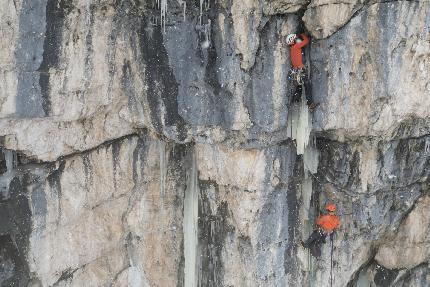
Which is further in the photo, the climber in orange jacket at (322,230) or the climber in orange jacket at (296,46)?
the climber in orange jacket at (322,230)

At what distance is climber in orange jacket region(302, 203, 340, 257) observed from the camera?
11.1 m

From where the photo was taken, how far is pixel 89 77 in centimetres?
939

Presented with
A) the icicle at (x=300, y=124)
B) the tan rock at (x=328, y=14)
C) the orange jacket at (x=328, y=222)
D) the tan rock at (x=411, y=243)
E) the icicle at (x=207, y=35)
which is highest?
the tan rock at (x=328, y=14)

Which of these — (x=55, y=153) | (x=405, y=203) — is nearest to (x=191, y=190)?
(x=55, y=153)

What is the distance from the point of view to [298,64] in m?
9.53

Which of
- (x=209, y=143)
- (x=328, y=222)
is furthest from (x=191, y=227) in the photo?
(x=328, y=222)

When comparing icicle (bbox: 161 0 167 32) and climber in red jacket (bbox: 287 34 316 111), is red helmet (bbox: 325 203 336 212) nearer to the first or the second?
climber in red jacket (bbox: 287 34 316 111)

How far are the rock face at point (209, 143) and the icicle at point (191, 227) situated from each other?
3 cm

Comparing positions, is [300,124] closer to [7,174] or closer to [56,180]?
[56,180]

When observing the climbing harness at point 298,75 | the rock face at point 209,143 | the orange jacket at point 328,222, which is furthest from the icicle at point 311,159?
the climbing harness at point 298,75

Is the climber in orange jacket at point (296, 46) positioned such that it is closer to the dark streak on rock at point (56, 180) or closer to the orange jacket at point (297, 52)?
the orange jacket at point (297, 52)

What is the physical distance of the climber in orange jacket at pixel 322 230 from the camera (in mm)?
11070

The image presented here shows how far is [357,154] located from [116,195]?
5246mm

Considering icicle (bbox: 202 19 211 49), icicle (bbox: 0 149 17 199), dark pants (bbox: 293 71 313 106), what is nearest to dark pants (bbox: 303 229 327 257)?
dark pants (bbox: 293 71 313 106)
